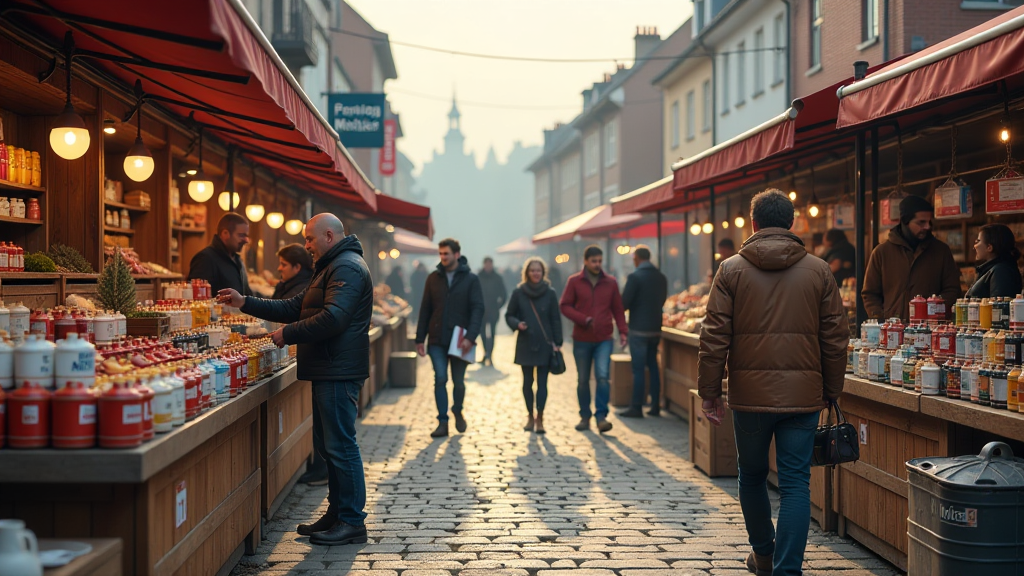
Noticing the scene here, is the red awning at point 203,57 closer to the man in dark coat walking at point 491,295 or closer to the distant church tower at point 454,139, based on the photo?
the man in dark coat walking at point 491,295

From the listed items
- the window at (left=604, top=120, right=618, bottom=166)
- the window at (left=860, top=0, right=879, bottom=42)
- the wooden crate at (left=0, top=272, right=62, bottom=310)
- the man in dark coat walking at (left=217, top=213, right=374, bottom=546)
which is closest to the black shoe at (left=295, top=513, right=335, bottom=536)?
the man in dark coat walking at (left=217, top=213, right=374, bottom=546)

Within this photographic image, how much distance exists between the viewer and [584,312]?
12.0 metres

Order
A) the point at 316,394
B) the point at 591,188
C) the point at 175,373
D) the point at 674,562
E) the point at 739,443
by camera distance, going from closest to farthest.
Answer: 1. the point at 175,373
2. the point at 739,443
3. the point at 674,562
4. the point at 316,394
5. the point at 591,188

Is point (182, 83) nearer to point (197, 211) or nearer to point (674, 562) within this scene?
point (674, 562)

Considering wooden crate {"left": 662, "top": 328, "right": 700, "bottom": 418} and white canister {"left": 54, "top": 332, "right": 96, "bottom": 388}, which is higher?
white canister {"left": 54, "top": 332, "right": 96, "bottom": 388}

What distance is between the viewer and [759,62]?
24.0 m

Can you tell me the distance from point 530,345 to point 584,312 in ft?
2.65

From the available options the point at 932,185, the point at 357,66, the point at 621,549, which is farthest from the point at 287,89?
the point at 357,66

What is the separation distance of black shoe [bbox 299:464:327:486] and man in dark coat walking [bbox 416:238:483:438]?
2.47 meters

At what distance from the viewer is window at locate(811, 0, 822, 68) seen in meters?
20.4

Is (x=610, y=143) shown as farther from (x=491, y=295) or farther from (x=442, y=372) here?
(x=442, y=372)

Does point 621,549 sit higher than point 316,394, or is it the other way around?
point 316,394

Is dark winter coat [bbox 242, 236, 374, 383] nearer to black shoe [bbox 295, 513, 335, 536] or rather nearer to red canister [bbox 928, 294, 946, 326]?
black shoe [bbox 295, 513, 335, 536]

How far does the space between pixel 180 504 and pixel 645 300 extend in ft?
30.0
